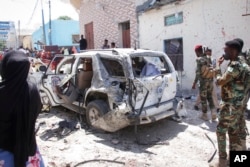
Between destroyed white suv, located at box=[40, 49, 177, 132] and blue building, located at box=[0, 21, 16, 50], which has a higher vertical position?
blue building, located at box=[0, 21, 16, 50]

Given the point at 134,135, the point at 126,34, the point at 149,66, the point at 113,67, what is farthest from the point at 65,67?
the point at 126,34

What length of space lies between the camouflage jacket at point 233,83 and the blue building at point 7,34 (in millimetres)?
45367

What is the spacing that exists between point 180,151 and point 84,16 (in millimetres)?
13722

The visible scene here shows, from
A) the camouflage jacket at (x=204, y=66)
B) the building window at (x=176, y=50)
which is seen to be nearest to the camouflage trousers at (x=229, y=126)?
the camouflage jacket at (x=204, y=66)

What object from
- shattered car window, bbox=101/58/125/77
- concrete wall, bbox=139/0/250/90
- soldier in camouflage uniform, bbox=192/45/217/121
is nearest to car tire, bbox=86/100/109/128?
shattered car window, bbox=101/58/125/77

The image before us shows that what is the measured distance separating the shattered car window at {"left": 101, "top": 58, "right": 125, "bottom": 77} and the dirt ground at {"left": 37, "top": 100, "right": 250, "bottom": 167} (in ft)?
4.00

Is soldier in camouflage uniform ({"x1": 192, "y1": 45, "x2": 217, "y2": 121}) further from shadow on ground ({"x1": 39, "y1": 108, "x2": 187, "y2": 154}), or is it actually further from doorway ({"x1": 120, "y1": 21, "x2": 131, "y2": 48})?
doorway ({"x1": 120, "y1": 21, "x2": 131, "y2": 48})

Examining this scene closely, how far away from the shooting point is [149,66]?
5.58m

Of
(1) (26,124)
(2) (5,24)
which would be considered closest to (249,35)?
(1) (26,124)

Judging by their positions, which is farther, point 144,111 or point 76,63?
point 76,63

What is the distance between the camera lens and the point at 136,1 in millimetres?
11781

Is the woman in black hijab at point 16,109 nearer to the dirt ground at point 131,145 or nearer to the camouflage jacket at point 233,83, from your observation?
the dirt ground at point 131,145

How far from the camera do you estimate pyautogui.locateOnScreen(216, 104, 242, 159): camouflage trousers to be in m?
3.70

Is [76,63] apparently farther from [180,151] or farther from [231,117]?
[231,117]
